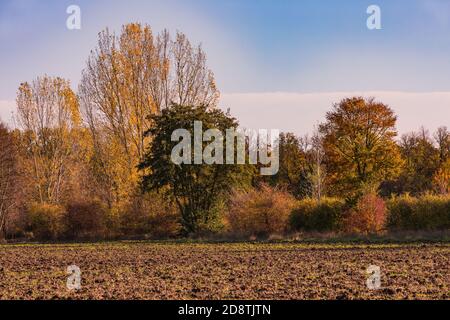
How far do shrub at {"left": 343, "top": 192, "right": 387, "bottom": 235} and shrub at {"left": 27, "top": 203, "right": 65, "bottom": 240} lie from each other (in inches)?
911

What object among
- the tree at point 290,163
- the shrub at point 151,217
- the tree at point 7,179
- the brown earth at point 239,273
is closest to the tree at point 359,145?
the tree at point 290,163

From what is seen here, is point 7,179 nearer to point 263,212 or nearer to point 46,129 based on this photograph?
point 46,129

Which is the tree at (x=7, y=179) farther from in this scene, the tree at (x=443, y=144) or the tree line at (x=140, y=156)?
the tree at (x=443, y=144)

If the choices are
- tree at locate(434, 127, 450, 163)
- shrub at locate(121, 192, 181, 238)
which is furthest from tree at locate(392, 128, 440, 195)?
shrub at locate(121, 192, 181, 238)

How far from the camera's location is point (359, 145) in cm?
5225

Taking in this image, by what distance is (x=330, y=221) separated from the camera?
4384 cm

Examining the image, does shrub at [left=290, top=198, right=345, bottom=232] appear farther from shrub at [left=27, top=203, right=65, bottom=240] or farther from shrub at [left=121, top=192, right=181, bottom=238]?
shrub at [left=27, top=203, right=65, bottom=240]

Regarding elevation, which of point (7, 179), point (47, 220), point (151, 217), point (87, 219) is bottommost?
point (47, 220)

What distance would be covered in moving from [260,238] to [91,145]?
2096 centimetres

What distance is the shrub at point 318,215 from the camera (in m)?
43.5

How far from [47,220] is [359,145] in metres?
25.7

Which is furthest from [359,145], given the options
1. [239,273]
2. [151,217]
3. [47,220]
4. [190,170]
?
[239,273]
